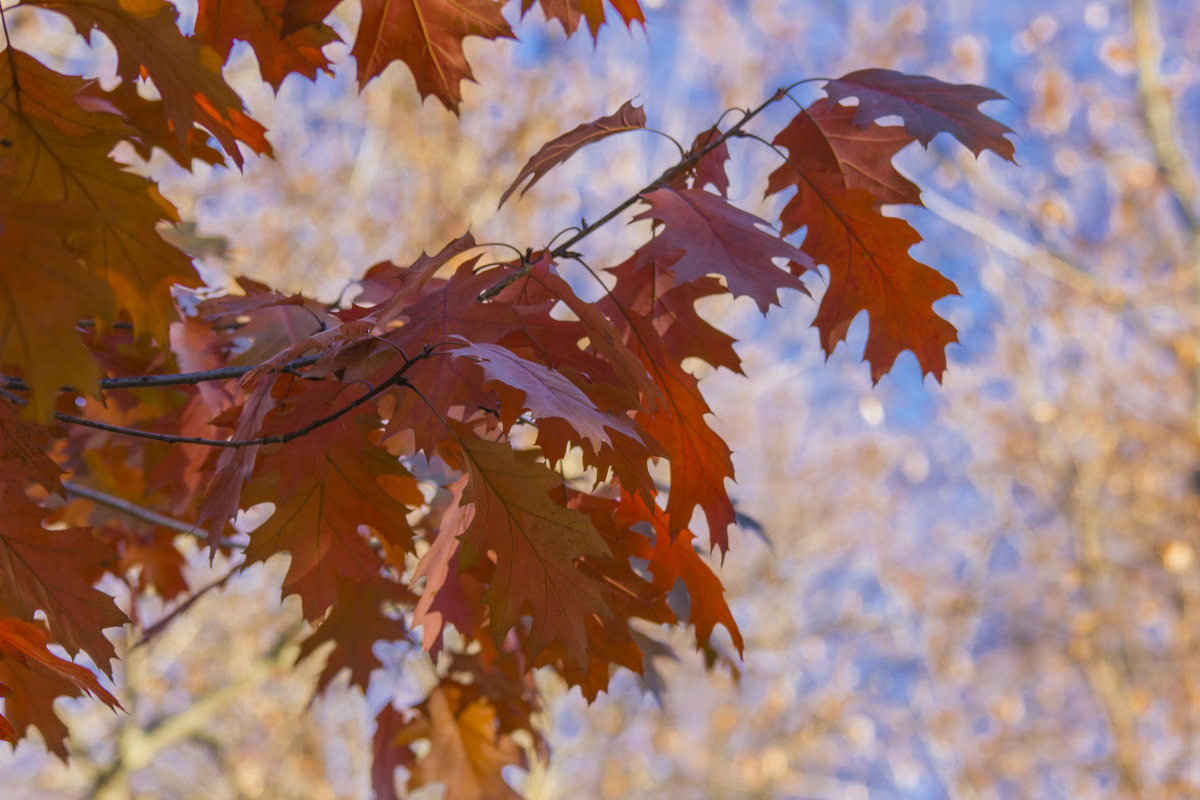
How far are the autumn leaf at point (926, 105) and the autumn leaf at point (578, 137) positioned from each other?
0.30m

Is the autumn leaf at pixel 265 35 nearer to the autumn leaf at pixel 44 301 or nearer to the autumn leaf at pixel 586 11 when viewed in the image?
the autumn leaf at pixel 586 11

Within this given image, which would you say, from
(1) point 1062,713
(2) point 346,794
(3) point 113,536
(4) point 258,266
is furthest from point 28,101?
(1) point 1062,713

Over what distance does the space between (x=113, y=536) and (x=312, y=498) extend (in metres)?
1.23

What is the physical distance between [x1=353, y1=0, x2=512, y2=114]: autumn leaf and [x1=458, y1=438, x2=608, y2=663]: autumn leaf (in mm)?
696

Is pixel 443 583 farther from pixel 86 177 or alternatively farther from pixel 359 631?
pixel 86 177

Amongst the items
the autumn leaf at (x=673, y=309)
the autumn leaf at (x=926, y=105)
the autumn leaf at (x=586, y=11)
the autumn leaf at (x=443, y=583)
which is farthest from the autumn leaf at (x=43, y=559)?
the autumn leaf at (x=926, y=105)

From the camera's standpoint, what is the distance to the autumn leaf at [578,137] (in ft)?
4.23

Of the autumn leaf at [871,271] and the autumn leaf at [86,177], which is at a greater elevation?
the autumn leaf at [871,271]

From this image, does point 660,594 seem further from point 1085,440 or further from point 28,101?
point 1085,440

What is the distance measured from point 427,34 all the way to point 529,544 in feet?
2.98

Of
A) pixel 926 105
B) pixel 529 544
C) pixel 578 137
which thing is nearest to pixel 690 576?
pixel 529 544

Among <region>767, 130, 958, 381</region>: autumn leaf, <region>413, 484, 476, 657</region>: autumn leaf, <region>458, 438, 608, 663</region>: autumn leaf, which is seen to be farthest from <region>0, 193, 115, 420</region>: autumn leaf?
<region>767, 130, 958, 381</region>: autumn leaf

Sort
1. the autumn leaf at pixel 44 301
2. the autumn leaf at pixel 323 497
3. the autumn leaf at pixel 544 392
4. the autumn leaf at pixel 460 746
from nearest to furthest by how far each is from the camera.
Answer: the autumn leaf at pixel 44 301 < the autumn leaf at pixel 544 392 < the autumn leaf at pixel 323 497 < the autumn leaf at pixel 460 746

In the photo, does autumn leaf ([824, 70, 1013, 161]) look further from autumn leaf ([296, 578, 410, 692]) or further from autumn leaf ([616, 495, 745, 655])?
autumn leaf ([296, 578, 410, 692])
